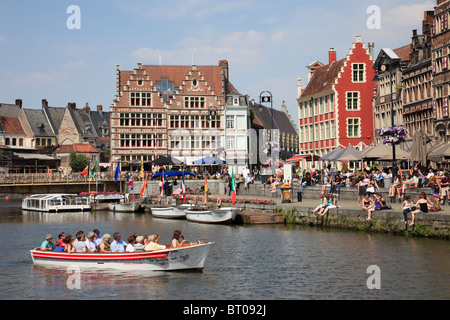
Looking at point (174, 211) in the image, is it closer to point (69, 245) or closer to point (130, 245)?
point (69, 245)

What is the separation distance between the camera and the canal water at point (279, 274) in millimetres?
22562

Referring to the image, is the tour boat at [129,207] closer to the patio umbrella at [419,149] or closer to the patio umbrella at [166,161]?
the patio umbrella at [166,161]

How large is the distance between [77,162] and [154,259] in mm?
86026

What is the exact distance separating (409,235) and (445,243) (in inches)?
104

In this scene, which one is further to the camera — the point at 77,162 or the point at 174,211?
the point at 77,162

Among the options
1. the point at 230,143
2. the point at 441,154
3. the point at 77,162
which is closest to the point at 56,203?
the point at 230,143

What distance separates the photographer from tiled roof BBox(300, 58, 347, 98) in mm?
75562

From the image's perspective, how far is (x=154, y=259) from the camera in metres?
26.1

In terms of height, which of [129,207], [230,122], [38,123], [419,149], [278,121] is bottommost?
[129,207]

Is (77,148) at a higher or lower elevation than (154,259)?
higher

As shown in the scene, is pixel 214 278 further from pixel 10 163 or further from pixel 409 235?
pixel 10 163

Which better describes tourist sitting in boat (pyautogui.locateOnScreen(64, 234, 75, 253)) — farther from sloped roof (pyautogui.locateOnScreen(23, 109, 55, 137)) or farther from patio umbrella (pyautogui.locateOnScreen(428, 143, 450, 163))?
sloped roof (pyautogui.locateOnScreen(23, 109, 55, 137))

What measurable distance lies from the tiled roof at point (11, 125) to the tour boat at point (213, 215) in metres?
75.6

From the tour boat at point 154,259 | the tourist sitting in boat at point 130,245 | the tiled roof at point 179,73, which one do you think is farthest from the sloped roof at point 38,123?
the tourist sitting in boat at point 130,245
